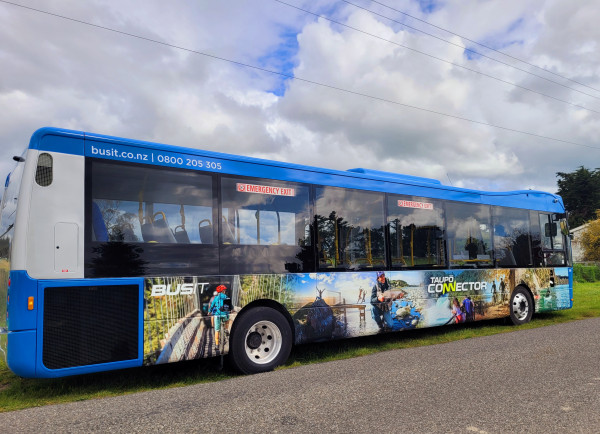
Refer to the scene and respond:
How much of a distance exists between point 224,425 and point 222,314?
7.72 feet

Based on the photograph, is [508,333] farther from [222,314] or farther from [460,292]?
[222,314]

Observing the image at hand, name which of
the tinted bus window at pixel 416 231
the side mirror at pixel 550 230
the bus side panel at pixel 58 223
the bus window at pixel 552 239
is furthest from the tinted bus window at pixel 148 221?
the side mirror at pixel 550 230

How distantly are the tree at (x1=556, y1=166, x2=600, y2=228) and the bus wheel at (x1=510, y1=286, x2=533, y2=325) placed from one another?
239 ft

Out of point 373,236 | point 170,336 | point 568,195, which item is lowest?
point 170,336

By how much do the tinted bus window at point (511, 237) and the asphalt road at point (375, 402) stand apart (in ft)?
13.1

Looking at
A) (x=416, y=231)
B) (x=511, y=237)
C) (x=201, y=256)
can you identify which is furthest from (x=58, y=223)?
(x=511, y=237)

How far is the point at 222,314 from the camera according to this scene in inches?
262

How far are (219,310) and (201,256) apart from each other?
77 centimetres

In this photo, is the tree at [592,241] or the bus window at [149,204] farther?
the tree at [592,241]

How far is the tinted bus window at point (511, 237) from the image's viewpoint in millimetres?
11062

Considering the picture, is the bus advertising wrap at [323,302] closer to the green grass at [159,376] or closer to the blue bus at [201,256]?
the blue bus at [201,256]

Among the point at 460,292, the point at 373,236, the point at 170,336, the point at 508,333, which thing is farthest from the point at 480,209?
the point at 170,336

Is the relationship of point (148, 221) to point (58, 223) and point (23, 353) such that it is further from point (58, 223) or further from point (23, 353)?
point (23, 353)

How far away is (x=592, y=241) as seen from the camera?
59.8m
